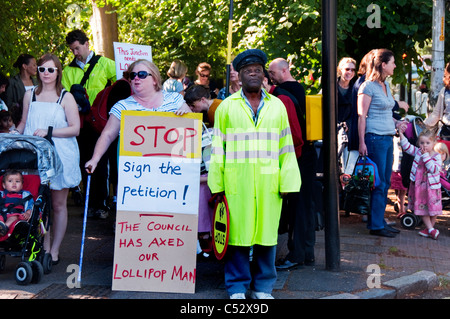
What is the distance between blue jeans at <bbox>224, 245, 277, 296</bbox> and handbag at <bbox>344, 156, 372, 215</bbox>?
3.09 meters

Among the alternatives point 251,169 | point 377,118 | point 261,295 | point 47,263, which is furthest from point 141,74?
point 377,118

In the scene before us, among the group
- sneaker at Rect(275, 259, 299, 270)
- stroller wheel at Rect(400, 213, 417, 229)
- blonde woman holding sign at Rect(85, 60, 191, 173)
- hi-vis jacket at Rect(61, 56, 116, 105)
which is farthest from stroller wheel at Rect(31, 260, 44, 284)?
stroller wheel at Rect(400, 213, 417, 229)

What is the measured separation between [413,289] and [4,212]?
3.74 meters

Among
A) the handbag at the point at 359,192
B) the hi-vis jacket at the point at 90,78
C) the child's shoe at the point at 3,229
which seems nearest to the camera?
the child's shoe at the point at 3,229

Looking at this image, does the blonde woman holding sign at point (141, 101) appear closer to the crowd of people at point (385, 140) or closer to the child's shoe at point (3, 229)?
the child's shoe at point (3, 229)

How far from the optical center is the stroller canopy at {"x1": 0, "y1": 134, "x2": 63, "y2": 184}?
7.25m

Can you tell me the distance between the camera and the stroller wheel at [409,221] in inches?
391

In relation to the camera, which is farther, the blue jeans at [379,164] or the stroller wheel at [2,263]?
the blue jeans at [379,164]

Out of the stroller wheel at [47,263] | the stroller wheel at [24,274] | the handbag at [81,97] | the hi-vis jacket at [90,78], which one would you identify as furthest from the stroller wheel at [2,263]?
the hi-vis jacket at [90,78]

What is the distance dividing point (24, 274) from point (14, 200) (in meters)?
0.77

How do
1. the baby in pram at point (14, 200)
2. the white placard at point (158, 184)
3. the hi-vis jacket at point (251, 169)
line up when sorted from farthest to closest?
the baby in pram at point (14, 200), the white placard at point (158, 184), the hi-vis jacket at point (251, 169)

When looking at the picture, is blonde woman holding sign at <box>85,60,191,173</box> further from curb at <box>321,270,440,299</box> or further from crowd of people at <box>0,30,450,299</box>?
curb at <box>321,270,440,299</box>

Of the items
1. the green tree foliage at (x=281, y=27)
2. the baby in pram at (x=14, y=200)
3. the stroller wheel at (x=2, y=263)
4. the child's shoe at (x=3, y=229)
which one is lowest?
the stroller wheel at (x=2, y=263)

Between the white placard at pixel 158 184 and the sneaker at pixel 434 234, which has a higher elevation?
the white placard at pixel 158 184
